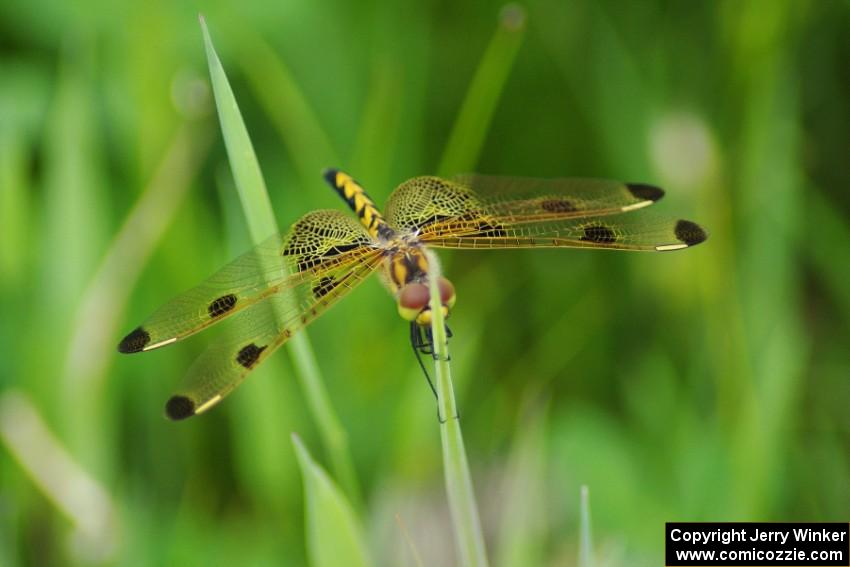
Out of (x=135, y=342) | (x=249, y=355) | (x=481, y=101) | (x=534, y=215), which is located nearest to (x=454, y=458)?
(x=249, y=355)

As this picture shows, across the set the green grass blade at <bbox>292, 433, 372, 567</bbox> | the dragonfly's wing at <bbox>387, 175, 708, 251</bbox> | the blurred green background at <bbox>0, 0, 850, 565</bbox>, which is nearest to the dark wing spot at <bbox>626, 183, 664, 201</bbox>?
the dragonfly's wing at <bbox>387, 175, 708, 251</bbox>

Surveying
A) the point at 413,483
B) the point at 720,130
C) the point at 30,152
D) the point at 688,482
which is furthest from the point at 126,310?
the point at 720,130

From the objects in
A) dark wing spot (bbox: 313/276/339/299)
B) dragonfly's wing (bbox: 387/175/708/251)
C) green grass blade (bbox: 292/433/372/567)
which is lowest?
green grass blade (bbox: 292/433/372/567)

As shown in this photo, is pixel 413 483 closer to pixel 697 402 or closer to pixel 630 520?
pixel 630 520

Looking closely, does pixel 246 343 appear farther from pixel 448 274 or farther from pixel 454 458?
pixel 448 274

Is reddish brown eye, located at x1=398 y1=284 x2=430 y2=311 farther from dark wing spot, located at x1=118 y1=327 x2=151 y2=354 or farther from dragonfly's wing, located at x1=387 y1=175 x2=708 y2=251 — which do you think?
dark wing spot, located at x1=118 y1=327 x2=151 y2=354

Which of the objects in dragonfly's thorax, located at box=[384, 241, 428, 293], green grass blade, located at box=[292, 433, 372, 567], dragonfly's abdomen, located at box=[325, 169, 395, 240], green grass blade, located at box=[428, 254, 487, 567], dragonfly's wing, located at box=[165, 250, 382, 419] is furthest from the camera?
dragonfly's abdomen, located at box=[325, 169, 395, 240]

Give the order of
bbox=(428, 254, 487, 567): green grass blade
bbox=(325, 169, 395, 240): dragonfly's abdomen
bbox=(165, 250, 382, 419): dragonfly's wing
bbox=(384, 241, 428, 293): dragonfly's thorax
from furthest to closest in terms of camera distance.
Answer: bbox=(325, 169, 395, 240): dragonfly's abdomen < bbox=(384, 241, 428, 293): dragonfly's thorax < bbox=(165, 250, 382, 419): dragonfly's wing < bbox=(428, 254, 487, 567): green grass blade
